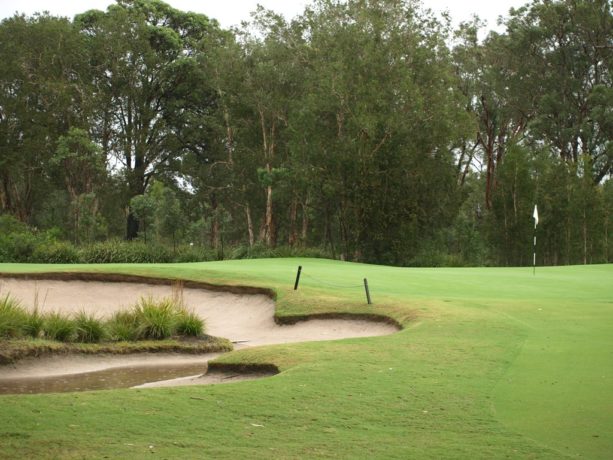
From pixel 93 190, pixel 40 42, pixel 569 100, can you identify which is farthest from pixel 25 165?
pixel 569 100

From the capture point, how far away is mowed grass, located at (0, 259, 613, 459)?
6.12 m

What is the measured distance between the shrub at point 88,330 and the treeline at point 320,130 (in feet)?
64.4

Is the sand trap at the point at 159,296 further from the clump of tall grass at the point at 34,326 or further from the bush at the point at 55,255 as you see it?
the bush at the point at 55,255

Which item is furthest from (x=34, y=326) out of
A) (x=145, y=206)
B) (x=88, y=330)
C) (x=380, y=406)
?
(x=145, y=206)

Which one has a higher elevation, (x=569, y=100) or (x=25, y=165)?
(x=569, y=100)

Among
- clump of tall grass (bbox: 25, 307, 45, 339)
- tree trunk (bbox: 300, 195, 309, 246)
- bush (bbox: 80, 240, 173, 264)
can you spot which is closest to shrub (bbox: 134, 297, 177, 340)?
clump of tall grass (bbox: 25, 307, 45, 339)

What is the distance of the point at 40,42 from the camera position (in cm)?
4619

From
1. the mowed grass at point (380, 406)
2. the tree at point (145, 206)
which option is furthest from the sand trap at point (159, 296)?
the tree at point (145, 206)

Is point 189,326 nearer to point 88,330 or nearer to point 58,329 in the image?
point 88,330

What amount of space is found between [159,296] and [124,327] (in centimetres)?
448

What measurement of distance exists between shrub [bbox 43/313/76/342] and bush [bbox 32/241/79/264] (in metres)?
16.9

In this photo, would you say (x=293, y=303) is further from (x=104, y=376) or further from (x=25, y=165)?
(x=25, y=165)

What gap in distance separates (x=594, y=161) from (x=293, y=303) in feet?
121

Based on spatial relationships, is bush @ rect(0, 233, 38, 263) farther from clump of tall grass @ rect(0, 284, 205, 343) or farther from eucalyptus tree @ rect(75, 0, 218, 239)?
clump of tall grass @ rect(0, 284, 205, 343)
